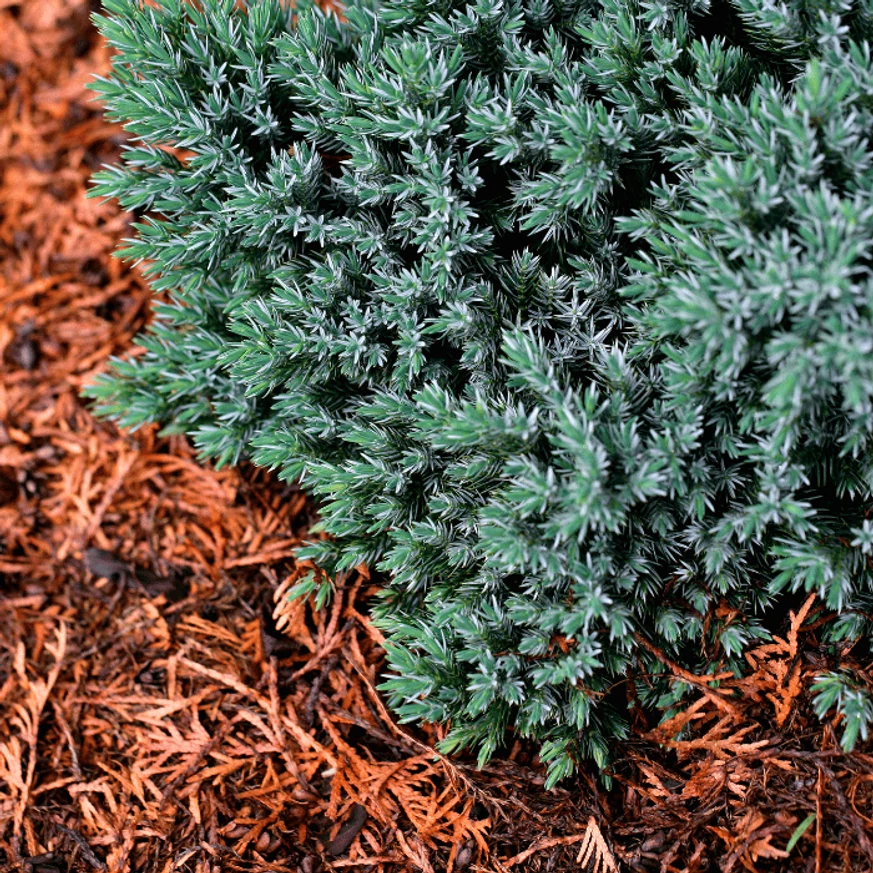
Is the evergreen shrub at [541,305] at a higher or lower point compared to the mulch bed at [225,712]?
higher

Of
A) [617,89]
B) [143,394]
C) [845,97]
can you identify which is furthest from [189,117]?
[845,97]

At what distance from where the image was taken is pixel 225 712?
2.84 metres

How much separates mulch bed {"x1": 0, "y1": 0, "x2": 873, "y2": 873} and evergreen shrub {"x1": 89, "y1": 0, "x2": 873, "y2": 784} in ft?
0.60

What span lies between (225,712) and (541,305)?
1574 mm

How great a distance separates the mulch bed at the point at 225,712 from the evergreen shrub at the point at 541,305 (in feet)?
→ 0.60

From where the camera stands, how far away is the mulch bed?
7.81 ft

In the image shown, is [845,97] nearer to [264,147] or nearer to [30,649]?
[264,147]

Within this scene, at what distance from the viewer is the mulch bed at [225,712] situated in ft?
7.81

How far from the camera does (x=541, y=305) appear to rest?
2.48 m

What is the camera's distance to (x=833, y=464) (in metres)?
2.32

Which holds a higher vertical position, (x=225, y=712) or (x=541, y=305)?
(x=541, y=305)

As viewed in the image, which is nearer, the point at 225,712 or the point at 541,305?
the point at 541,305

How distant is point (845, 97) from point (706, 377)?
0.71 metres

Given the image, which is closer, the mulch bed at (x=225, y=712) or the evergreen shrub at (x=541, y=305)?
the evergreen shrub at (x=541, y=305)
